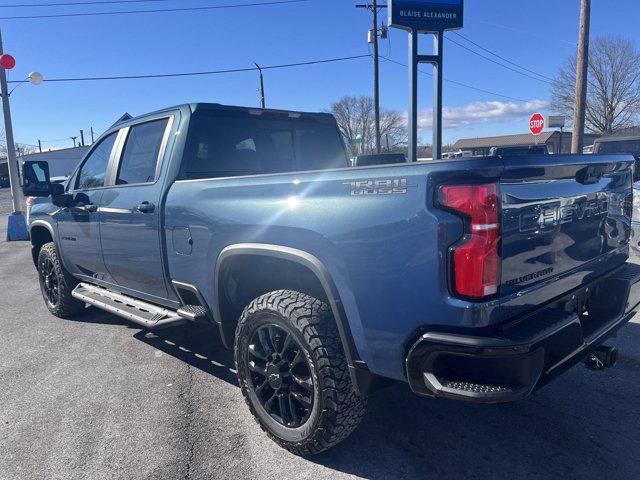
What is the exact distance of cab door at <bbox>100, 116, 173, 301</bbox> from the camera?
359 cm

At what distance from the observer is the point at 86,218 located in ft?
14.6

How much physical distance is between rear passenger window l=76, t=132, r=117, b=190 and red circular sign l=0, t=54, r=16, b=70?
12168 mm

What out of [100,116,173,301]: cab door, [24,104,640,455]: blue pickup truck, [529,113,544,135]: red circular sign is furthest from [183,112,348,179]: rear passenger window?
[529,113,544,135]: red circular sign

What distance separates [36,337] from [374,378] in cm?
399

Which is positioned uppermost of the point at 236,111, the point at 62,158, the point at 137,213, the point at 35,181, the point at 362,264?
the point at 62,158

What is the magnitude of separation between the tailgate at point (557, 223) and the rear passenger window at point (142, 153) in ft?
8.48

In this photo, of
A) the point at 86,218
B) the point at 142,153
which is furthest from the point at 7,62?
the point at 142,153

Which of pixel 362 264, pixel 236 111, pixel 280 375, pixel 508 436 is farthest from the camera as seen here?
pixel 236 111

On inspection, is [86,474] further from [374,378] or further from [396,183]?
[396,183]

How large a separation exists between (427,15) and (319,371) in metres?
6.36

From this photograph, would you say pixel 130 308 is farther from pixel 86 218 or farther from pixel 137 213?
pixel 86 218

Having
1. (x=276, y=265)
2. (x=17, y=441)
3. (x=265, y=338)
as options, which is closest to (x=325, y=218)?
(x=276, y=265)

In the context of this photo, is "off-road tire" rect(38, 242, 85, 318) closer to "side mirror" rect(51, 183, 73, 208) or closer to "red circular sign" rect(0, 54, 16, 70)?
"side mirror" rect(51, 183, 73, 208)

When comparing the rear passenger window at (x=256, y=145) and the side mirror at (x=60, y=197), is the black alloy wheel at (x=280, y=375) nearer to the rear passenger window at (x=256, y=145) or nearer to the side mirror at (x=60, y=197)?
the rear passenger window at (x=256, y=145)
